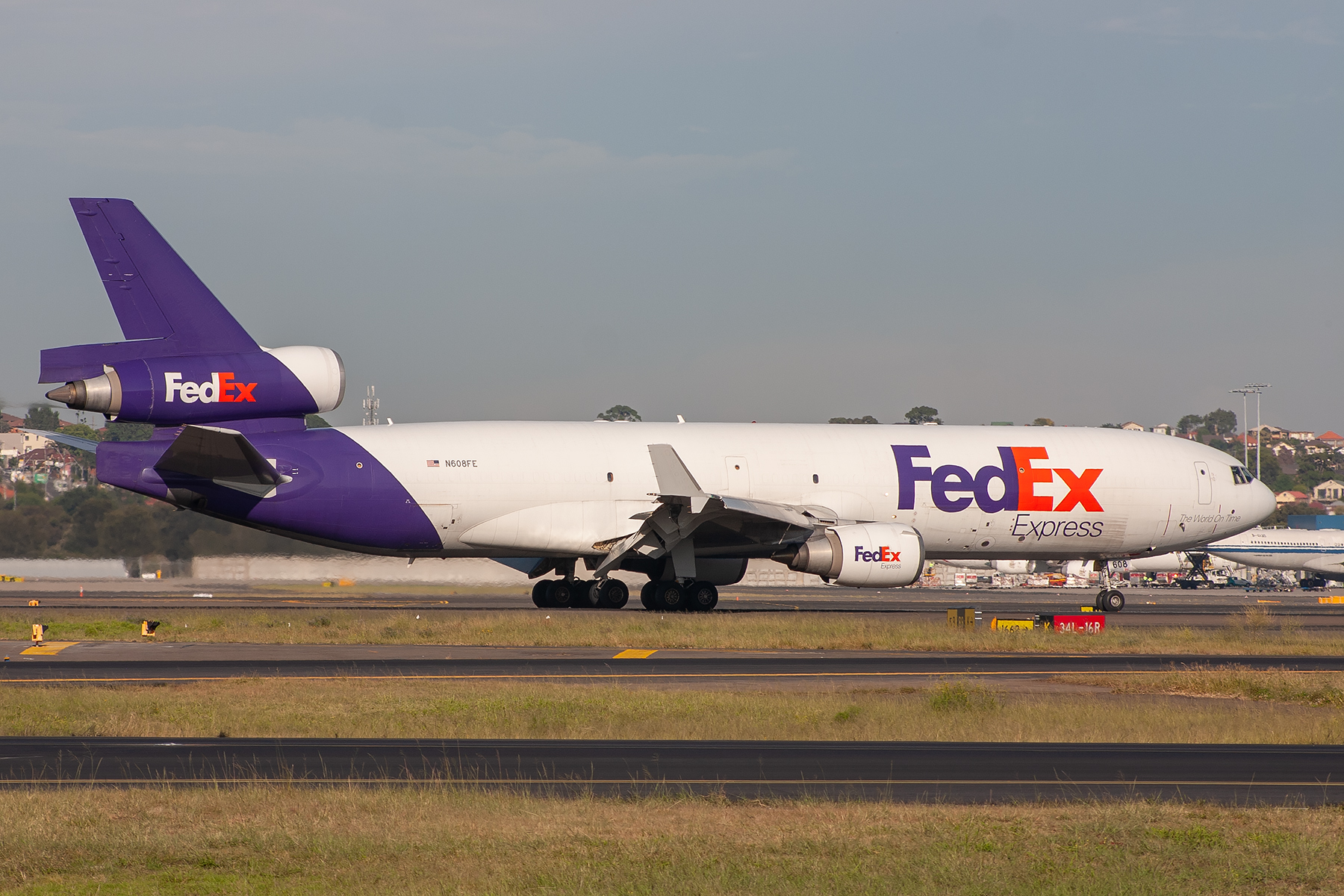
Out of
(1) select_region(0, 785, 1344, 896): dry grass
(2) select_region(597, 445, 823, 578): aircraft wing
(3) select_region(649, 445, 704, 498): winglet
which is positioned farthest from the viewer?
(2) select_region(597, 445, 823, 578): aircraft wing

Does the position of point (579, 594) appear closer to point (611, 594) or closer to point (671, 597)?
point (611, 594)

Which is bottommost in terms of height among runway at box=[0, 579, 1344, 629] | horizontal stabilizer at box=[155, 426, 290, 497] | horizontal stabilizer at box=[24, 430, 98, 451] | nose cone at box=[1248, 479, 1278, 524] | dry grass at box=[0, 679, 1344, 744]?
runway at box=[0, 579, 1344, 629]

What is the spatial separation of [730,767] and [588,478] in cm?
2116

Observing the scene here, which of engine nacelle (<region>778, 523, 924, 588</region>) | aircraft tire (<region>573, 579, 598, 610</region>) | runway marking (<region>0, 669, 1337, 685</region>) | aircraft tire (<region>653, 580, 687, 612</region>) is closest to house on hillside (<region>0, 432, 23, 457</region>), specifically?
aircraft tire (<region>573, 579, 598, 610</region>)

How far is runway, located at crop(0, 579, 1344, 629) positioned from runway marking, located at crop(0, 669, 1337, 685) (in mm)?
11924

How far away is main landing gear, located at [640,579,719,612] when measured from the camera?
33.7 metres

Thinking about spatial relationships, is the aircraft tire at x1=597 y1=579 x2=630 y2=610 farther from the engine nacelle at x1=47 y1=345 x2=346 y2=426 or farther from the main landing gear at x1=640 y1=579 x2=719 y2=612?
the engine nacelle at x1=47 y1=345 x2=346 y2=426

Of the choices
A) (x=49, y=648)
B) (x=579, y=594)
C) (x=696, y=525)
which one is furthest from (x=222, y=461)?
(x=696, y=525)

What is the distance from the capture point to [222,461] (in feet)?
99.4

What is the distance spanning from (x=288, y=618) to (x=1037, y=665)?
54.3 feet

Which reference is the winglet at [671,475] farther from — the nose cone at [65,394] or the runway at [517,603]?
the nose cone at [65,394]

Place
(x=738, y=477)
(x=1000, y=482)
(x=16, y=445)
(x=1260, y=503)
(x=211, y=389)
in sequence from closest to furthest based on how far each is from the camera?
(x=211, y=389)
(x=738, y=477)
(x=1000, y=482)
(x=1260, y=503)
(x=16, y=445)

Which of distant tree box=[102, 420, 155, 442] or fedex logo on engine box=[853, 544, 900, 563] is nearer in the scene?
fedex logo on engine box=[853, 544, 900, 563]

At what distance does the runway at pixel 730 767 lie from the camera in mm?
11609
